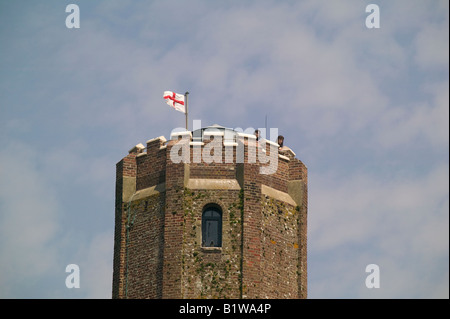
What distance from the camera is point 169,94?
91.2 meters

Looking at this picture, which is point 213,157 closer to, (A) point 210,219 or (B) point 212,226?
(A) point 210,219

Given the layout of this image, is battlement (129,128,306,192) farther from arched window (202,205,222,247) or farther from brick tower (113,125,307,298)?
arched window (202,205,222,247)

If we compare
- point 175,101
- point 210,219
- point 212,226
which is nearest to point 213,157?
point 210,219

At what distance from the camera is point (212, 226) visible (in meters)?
86.1

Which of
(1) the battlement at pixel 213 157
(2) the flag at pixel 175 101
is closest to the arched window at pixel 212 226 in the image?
(1) the battlement at pixel 213 157

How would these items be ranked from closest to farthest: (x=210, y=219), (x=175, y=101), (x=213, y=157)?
(x=210, y=219) → (x=213, y=157) → (x=175, y=101)

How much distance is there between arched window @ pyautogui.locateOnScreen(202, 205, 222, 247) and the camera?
85750 millimetres

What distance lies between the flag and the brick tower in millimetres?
2860

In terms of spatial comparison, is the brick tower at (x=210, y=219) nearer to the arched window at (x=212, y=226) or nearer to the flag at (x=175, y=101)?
the arched window at (x=212, y=226)

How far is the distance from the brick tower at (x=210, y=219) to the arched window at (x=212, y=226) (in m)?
0.05

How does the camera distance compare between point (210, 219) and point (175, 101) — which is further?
point (175, 101)

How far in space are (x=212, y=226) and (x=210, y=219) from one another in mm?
349
